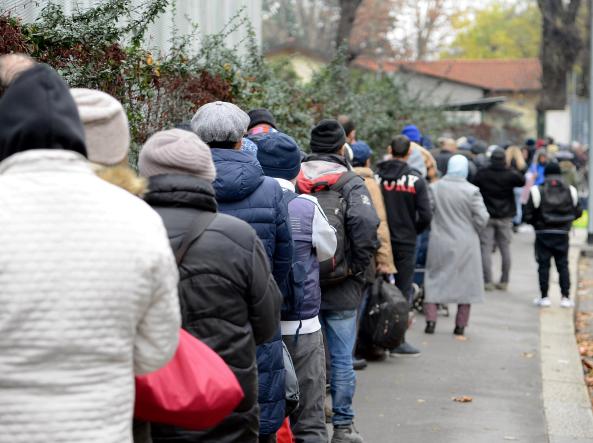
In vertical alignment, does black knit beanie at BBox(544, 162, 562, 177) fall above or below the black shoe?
above

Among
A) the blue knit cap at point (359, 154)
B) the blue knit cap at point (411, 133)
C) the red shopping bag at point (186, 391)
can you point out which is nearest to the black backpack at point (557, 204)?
the blue knit cap at point (411, 133)

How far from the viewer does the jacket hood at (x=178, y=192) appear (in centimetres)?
384

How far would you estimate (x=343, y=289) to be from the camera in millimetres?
6957

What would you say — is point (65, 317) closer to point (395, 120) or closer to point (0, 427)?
point (0, 427)

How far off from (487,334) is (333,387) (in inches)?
191

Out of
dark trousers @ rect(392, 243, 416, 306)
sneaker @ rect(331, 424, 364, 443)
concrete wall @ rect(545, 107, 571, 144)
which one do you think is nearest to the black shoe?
dark trousers @ rect(392, 243, 416, 306)

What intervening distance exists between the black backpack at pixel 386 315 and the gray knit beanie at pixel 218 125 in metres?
4.07

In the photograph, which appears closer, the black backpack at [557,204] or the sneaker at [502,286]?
the black backpack at [557,204]

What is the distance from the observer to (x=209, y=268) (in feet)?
12.6

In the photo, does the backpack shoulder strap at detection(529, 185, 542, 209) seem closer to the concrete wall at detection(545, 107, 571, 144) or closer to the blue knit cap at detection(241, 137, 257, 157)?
the blue knit cap at detection(241, 137, 257, 157)

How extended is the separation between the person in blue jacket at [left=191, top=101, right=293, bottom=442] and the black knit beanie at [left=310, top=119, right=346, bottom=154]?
2179 millimetres

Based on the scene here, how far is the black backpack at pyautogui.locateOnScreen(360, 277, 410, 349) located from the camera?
8.80 m

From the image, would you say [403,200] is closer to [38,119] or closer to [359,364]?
[359,364]

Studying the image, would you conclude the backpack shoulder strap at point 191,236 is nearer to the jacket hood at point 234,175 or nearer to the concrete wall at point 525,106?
the jacket hood at point 234,175
